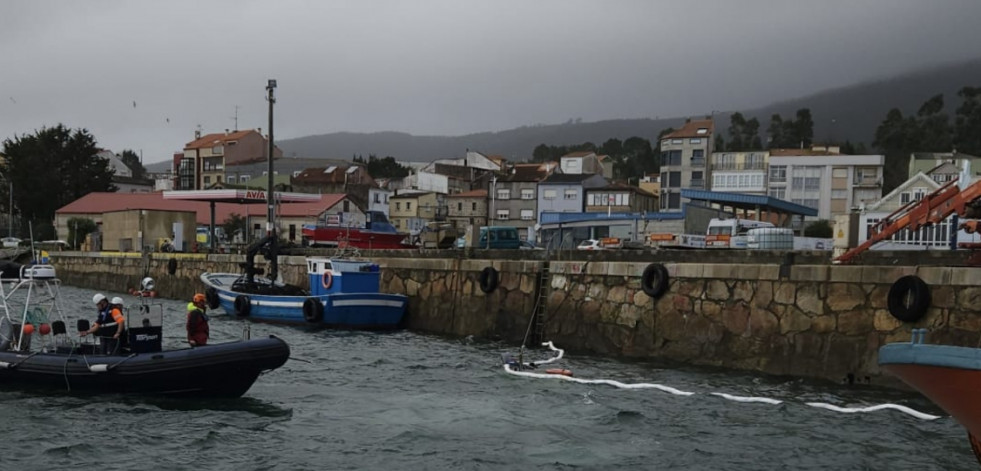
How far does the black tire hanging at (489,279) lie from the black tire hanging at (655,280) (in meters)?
6.01

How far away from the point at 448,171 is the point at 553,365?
72.5m

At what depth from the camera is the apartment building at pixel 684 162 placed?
3174 inches

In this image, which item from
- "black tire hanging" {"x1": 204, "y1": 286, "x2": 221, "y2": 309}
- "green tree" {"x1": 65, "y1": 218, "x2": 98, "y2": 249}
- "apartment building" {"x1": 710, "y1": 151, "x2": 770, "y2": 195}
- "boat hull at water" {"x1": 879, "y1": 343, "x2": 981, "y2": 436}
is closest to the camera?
"boat hull at water" {"x1": 879, "y1": 343, "x2": 981, "y2": 436}

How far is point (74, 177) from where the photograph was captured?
82.1 meters

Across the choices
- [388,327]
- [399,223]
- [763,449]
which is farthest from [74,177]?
[763,449]

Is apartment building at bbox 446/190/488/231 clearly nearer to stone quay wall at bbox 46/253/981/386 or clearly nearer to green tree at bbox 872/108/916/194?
stone quay wall at bbox 46/253/981/386

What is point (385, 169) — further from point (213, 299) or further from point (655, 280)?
point (655, 280)

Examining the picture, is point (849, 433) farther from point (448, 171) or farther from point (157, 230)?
point (448, 171)

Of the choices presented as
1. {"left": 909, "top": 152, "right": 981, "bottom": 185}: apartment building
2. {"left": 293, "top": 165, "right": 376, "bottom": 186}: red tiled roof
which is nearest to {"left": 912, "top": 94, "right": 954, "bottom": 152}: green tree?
{"left": 909, "top": 152, "right": 981, "bottom": 185}: apartment building

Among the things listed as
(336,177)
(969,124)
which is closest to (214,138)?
(336,177)

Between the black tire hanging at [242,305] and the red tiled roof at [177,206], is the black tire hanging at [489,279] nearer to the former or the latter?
the black tire hanging at [242,305]

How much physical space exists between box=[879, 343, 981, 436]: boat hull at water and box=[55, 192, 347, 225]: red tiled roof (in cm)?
5973

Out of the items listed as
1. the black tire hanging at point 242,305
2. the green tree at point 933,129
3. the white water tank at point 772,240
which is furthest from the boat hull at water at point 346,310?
the green tree at point 933,129

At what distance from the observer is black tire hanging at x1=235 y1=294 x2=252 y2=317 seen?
30938 mm
